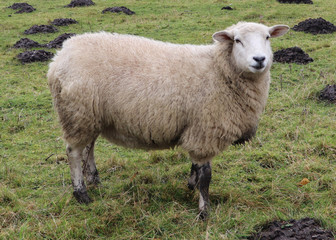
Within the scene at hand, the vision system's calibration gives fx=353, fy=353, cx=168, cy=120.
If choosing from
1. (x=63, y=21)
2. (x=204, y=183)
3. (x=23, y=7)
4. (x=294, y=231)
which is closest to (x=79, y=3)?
(x=23, y=7)

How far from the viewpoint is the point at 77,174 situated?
13.8 ft

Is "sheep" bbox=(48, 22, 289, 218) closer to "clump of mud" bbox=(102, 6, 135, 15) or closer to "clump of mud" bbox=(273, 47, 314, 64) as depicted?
"clump of mud" bbox=(273, 47, 314, 64)

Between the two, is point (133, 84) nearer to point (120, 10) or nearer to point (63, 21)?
point (63, 21)

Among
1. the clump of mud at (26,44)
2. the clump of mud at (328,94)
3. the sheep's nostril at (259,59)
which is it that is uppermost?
the sheep's nostril at (259,59)

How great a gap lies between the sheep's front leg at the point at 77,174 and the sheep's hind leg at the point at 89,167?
0.81 ft

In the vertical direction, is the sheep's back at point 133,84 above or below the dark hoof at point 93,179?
above

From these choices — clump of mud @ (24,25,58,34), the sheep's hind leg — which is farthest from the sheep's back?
clump of mud @ (24,25,58,34)

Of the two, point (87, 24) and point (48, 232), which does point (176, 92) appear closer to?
point (48, 232)

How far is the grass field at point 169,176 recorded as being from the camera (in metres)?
3.54

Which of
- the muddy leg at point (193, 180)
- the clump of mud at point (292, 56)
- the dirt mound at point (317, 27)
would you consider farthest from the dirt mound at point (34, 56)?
the dirt mound at point (317, 27)

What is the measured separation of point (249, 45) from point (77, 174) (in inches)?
96.2

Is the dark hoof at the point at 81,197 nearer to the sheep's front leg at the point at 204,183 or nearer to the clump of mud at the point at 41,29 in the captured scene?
the sheep's front leg at the point at 204,183

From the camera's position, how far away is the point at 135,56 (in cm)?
397

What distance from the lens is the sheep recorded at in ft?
12.4
